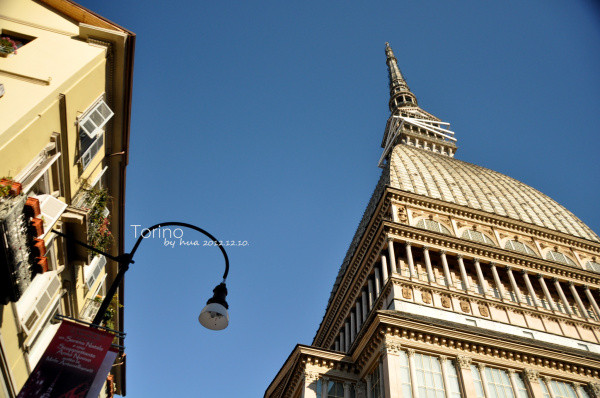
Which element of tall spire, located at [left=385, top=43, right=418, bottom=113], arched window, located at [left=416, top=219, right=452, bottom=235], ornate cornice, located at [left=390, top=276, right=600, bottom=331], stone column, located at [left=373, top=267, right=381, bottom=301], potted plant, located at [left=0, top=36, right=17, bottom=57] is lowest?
potted plant, located at [left=0, top=36, right=17, bottom=57]

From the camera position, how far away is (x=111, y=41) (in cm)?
1939

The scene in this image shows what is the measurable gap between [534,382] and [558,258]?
16616mm

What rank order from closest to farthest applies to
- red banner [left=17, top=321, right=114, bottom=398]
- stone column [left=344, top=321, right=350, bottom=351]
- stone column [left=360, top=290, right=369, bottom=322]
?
red banner [left=17, top=321, right=114, bottom=398], stone column [left=360, top=290, right=369, bottom=322], stone column [left=344, top=321, right=350, bottom=351]

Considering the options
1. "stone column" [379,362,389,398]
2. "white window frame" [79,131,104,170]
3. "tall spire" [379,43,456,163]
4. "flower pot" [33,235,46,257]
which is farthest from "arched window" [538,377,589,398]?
"tall spire" [379,43,456,163]

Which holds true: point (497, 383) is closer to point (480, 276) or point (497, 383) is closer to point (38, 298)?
point (480, 276)

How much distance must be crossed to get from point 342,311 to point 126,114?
25.0 m

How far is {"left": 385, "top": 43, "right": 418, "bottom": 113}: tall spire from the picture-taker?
273 ft

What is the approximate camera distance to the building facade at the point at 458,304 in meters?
23.0

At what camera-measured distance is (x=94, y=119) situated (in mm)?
18297

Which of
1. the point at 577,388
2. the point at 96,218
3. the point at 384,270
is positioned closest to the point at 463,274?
the point at 384,270

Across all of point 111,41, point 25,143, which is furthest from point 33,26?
point 25,143

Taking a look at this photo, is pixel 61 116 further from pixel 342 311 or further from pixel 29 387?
pixel 342 311

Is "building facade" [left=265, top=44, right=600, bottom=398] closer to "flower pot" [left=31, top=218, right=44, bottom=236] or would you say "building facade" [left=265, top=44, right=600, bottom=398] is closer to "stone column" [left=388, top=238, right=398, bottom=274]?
"stone column" [left=388, top=238, right=398, bottom=274]

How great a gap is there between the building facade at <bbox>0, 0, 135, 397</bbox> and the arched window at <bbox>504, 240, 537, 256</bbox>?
28.5 m
